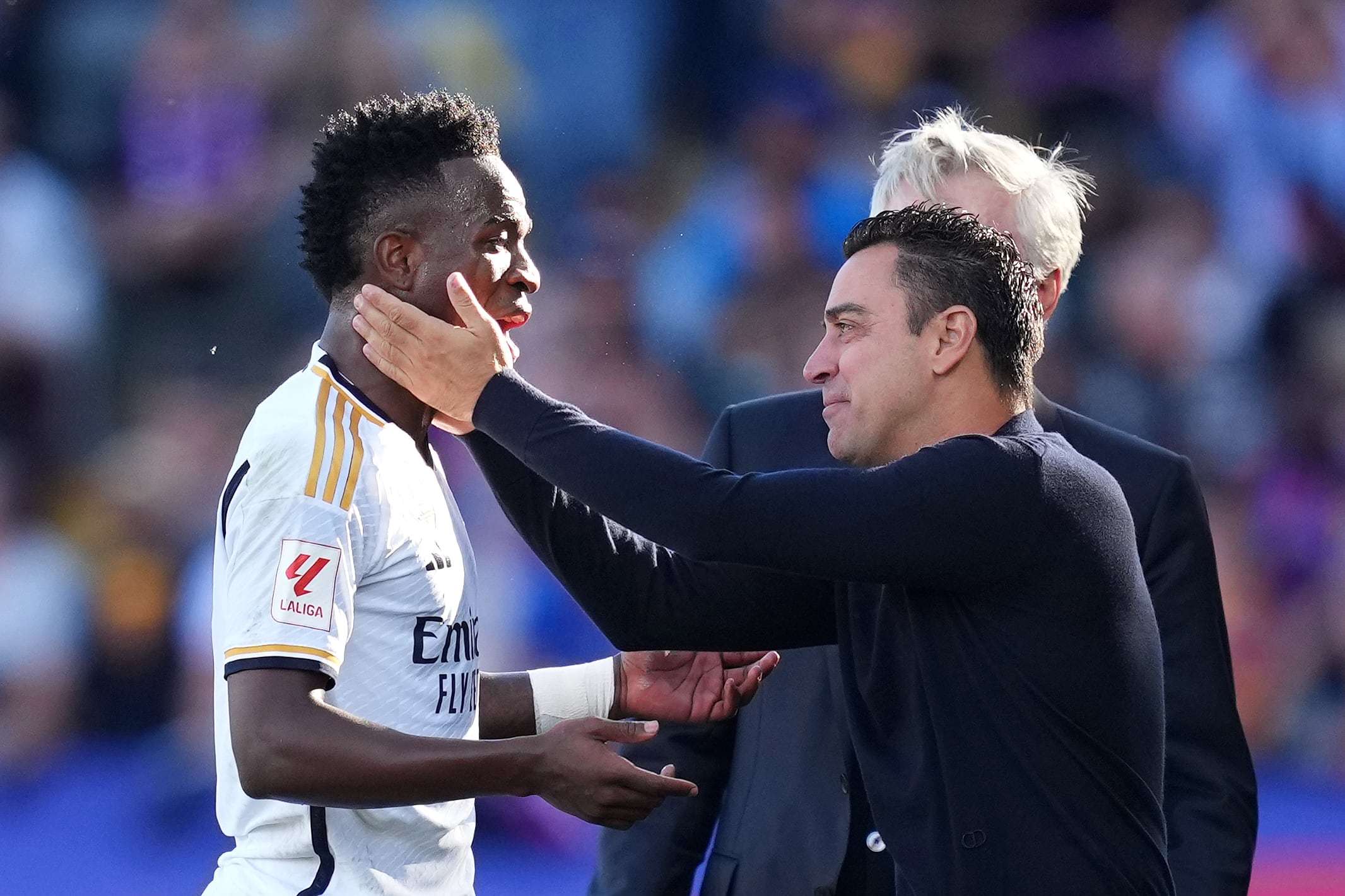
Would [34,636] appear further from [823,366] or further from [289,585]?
[823,366]

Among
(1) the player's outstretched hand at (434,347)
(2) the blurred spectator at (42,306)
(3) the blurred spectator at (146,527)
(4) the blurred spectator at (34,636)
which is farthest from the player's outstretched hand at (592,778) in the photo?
(2) the blurred spectator at (42,306)

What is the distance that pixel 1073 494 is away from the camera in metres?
2.10

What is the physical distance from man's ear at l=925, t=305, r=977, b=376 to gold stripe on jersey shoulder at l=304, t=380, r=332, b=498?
908 mm

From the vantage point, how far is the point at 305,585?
196cm

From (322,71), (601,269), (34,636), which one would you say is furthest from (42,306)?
(601,269)

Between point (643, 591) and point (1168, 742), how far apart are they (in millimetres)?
955

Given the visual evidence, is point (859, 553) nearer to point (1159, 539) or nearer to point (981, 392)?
point (981, 392)

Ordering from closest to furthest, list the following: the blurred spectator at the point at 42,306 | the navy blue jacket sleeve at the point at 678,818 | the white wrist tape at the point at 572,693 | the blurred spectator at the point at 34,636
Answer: the white wrist tape at the point at 572,693
the navy blue jacket sleeve at the point at 678,818
the blurred spectator at the point at 34,636
the blurred spectator at the point at 42,306

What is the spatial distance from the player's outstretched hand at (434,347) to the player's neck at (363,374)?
3 centimetres

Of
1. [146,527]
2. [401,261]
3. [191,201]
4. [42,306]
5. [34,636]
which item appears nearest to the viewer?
[401,261]

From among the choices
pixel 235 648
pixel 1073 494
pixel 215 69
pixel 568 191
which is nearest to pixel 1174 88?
pixel 568 191

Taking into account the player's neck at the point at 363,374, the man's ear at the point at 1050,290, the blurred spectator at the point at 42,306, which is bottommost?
the player's neck at the point at 363,374

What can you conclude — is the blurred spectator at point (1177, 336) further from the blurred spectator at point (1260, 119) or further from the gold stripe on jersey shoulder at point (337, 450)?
the gold stripe on jersey shoulder at point (337, 450)

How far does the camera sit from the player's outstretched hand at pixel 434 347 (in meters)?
2.17
